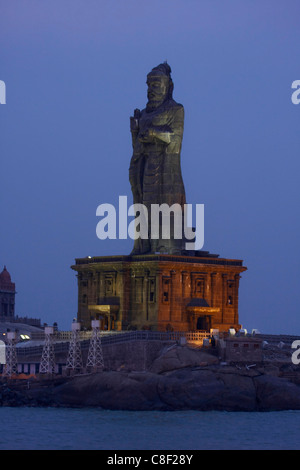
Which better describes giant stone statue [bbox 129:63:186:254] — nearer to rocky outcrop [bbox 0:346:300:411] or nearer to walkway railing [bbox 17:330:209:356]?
walkway railing [bbox 17:330:209:356]

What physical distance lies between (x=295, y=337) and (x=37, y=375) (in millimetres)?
16824

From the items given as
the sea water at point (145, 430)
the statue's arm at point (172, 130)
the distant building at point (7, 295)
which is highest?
the statue's arm at point (172, 130)

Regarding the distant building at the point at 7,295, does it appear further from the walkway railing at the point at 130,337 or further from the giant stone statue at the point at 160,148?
the walkway railing at the point at 130,337

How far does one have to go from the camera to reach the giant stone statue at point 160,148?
89688 mm

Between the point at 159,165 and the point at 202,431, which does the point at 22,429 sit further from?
the point at 159,165

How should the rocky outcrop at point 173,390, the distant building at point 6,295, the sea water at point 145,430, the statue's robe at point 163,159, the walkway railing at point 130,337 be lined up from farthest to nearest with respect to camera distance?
the distant building at point 6,295 → the statue's robe at point 163,159 → the walkway railing at point 130,337 → the rocky outcrop at point 173,390 → the sea water at point 145,430

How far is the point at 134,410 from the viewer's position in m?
74.8

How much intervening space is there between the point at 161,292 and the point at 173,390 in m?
12.4

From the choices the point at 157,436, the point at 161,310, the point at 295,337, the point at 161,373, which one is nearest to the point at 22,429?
the point at 157,436

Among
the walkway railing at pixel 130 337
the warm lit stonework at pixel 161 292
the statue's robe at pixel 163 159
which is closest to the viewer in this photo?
the walkway railing at pixel 130 337

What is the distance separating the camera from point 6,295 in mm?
134000

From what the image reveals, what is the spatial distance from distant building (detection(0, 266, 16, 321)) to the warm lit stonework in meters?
42.2

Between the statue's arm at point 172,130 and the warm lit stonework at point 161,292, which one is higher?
the statue's arm at point 172,130

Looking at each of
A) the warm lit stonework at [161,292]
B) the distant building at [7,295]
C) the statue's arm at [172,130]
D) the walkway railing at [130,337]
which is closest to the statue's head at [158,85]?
the statue's arm at [172,130]
